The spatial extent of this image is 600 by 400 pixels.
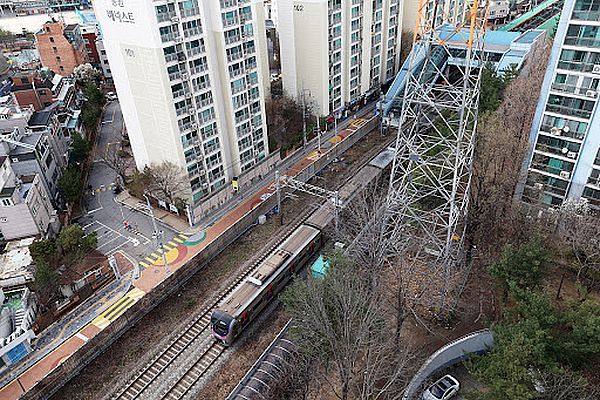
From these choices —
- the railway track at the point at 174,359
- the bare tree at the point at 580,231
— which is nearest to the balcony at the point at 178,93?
the railway track at the point at 174,359

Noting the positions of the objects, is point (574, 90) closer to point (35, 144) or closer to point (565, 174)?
point (565, 174)

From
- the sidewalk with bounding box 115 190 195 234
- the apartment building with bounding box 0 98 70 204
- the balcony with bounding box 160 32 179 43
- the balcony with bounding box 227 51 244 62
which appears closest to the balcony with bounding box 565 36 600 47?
the balcony with bounding box 227 51 244 62

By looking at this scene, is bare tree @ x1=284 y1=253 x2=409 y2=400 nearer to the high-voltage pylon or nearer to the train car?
the train car

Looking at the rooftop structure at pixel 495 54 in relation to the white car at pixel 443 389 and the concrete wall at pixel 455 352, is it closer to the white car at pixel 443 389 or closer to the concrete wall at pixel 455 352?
the concrete wall at pixel 455 352

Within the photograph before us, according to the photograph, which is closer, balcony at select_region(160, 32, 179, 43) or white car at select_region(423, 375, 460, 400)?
white car at select_region(423, 375, 460, 400)

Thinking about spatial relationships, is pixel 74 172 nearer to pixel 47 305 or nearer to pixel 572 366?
pixel 47 305

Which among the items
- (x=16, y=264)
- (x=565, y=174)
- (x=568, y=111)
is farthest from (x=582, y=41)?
(x=16, y=264)

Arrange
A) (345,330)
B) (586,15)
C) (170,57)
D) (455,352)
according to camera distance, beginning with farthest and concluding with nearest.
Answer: (170,57) < (586,15) < (455,352) < (345,330)
